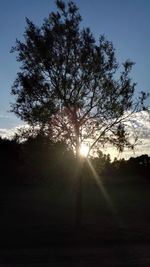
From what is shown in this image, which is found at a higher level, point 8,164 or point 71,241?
point 8,164

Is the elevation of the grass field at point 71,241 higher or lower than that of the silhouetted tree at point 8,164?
lower

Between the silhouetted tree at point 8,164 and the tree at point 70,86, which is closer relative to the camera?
the tree at point 70,86

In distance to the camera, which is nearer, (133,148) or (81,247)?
(81,247)

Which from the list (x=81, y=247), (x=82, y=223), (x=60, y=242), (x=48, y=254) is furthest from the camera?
(x=82, y=223)

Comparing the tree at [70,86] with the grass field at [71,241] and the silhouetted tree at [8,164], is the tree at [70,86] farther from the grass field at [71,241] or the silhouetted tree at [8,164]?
the silhouetted tree at [8,164]

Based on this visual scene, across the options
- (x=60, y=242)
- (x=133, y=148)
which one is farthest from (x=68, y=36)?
(x=60, y=242)

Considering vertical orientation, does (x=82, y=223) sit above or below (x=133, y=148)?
below

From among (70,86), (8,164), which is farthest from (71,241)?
(8,164)

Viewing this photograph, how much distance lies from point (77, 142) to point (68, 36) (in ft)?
19.3

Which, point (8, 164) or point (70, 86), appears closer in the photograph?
point (70, 86)

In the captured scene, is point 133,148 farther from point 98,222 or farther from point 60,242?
point 60,242

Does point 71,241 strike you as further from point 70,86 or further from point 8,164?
point 8,164

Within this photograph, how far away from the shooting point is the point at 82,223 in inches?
768

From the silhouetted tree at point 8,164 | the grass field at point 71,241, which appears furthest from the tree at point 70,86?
the silhouetted tree at point 8,164
